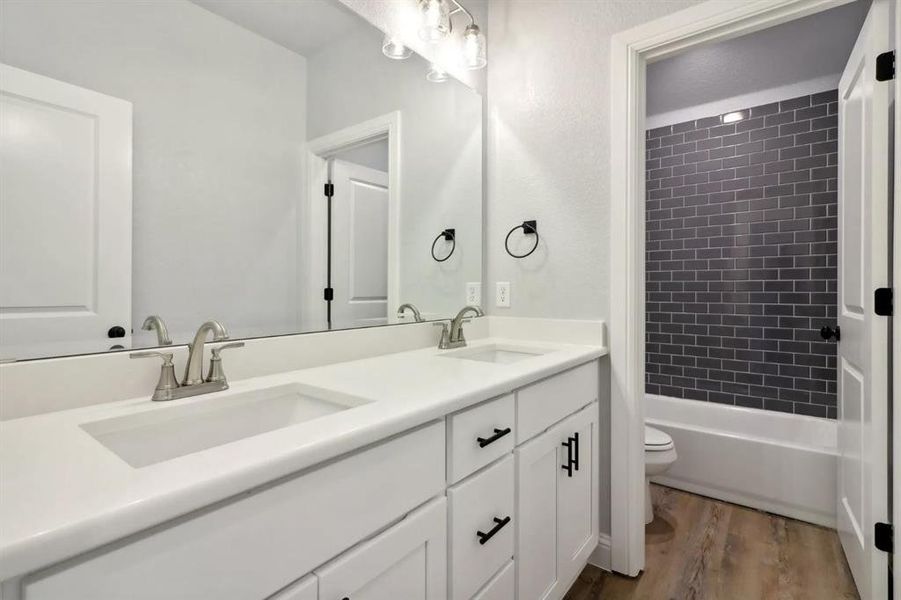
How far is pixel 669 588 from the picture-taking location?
161 cm

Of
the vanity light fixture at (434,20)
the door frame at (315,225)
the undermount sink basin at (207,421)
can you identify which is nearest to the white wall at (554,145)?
the vanity light fixture at (434,20)

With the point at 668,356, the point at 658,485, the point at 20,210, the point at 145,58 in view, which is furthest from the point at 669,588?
the point at 145,58

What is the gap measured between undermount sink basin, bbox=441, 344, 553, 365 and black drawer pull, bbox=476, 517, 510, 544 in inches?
25.7

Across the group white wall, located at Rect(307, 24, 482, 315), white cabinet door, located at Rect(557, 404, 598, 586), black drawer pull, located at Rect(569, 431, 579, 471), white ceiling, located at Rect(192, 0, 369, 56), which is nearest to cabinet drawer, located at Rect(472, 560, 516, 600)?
white cabinet door, located at Rect(557, 404, 598, 586)

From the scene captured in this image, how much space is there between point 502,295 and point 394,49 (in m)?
1.05

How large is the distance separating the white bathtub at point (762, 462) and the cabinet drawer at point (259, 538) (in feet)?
6.82

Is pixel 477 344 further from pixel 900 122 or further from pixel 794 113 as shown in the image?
pixel 794 113

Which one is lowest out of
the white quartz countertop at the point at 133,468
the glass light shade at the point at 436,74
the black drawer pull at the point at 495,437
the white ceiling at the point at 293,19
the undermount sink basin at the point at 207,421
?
the black drawer pull at the point at 495,437

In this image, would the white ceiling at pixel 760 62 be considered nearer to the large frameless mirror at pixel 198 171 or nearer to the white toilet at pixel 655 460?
the large frameless mirror at pixel 198 171

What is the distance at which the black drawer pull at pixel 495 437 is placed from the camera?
1025 mm

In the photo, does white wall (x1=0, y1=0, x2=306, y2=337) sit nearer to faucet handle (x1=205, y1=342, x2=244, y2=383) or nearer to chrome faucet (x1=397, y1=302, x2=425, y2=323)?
faucet handle (x1=205, y1=342, x2=244, y2=383)

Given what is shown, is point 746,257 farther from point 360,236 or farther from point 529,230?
point 360,236

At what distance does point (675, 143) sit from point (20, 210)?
334cm

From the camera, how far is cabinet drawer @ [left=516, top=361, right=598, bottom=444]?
1.21m
